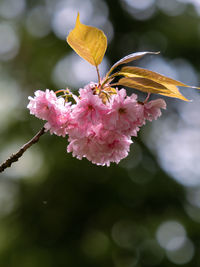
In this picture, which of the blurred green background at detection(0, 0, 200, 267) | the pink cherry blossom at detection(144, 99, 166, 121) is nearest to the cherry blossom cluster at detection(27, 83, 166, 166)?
the pink cherry blossom at detection(144, 99, 166, 121)

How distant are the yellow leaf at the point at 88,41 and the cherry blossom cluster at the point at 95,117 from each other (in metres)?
0.10

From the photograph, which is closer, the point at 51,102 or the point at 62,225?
the point at 51,102

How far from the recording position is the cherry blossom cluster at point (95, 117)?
110cm

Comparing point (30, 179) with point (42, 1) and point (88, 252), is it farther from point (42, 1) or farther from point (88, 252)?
point (42, 1)

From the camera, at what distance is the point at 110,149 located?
1207 millimetres

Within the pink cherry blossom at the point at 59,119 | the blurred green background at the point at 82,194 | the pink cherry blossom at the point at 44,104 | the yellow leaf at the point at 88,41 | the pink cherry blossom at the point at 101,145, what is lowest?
the blurred green background at the point at 82,194

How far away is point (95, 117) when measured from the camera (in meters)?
1.10

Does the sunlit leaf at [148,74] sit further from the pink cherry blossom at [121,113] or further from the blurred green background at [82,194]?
the blurred green background at [82,194]

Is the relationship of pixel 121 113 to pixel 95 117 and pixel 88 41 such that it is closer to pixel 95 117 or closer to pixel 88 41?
pixel 95 117

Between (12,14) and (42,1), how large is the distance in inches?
22.9

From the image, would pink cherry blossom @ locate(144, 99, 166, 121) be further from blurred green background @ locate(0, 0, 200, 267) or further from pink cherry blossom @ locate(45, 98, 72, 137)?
blurred green background @ locate(0, 0, 200, 267)

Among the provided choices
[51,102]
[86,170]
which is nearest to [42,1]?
[86,170]

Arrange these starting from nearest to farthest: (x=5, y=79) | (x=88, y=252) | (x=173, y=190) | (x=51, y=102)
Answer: (x=51, y=102), (x=88, y=252), (x=173, y=190), (x=5, y=79)

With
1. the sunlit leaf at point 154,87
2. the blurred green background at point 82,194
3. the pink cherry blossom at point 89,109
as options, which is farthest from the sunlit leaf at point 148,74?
the blurred green background at point 82,194
